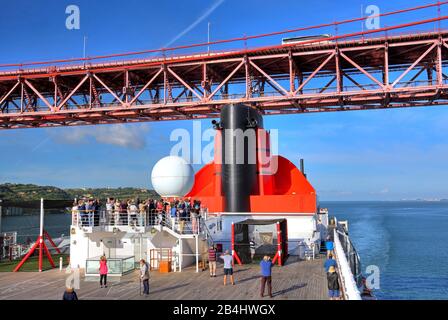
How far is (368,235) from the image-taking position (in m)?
71.3

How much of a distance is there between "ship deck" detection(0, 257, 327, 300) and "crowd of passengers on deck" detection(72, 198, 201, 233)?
92.0 inches

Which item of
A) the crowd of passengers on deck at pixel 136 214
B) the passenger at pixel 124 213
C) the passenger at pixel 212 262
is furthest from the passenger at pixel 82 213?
the passenger at pixel 212 262

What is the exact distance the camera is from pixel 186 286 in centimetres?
1593

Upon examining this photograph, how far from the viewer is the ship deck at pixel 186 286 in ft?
47.6

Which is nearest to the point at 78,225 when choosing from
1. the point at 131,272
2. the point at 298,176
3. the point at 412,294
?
the point at 131,272

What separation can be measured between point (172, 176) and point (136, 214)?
451 cm

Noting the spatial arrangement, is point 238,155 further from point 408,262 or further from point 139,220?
point 408,262

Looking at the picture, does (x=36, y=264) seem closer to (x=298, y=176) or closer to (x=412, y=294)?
(x=298, y=176)

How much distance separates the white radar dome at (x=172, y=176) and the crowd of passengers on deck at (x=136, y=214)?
10.2 feet

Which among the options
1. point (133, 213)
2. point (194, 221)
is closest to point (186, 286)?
point (194, 221)

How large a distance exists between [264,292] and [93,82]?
41.6m

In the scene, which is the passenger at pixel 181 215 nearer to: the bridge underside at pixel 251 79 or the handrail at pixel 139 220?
the handrail at pixel 139 220
